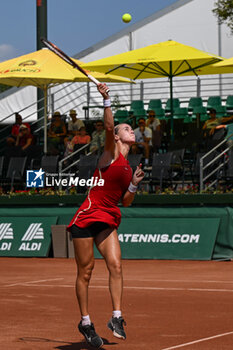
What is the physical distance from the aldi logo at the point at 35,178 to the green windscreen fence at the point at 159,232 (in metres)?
1.49

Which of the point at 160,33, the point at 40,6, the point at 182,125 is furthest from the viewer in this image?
the point at 160,33

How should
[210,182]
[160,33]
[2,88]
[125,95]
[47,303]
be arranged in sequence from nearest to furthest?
[47,303] → [210,182] → [125,95] → [160,33] → [2,88]

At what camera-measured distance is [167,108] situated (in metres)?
25.1

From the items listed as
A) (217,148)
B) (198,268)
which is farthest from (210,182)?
(198,268)

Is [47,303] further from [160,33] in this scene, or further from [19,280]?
[160,33]

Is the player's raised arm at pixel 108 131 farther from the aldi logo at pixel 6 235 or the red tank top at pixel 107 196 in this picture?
the aldi logo at pixel 6 235

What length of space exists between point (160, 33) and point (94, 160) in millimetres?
15808

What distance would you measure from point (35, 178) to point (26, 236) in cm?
205

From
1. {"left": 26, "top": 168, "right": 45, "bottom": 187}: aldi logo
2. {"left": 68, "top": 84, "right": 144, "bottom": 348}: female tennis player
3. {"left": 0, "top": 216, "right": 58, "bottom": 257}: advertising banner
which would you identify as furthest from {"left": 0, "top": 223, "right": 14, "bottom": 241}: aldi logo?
{"left": 68, "top": 84, "right": 144, "bottom": 348}: female tennis player

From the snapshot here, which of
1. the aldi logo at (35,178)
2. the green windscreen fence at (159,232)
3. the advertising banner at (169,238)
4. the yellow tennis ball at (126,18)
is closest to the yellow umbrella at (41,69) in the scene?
the aldi logo at (35,178)

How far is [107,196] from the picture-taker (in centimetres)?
671

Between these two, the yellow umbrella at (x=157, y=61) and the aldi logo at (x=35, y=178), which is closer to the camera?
the aldi logo at (x=35, y=178)

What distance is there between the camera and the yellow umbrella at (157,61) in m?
18.5

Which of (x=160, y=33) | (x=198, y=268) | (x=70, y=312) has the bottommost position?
(x=198, y=268)
